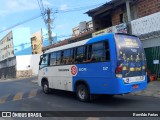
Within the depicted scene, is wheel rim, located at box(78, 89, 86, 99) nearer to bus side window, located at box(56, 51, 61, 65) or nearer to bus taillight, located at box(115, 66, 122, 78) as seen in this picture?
bus taillight, located at box(115, 66, 122, 78)

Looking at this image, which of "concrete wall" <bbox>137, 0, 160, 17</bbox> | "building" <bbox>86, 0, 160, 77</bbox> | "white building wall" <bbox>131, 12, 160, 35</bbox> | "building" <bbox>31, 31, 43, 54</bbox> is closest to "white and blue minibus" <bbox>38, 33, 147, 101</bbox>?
"white building wall" <bbox>131, 12, 160, 35</bbox>

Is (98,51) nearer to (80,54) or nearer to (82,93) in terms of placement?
(80,54)

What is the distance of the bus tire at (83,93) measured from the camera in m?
11.9

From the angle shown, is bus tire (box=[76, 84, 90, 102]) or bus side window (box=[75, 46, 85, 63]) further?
bus side window (box=[75, 46, 85, 63])

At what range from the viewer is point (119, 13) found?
2373 cm

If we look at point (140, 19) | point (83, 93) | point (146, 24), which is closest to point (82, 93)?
point (83, 93)

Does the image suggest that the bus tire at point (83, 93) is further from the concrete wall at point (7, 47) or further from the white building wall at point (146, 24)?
the concrete wall at point (7, 47)

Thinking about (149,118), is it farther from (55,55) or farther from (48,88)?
(48,88)

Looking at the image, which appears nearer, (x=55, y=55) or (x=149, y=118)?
(x=149, y=118)

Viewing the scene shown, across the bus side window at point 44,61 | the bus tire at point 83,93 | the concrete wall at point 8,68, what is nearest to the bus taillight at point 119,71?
the bus tire at point 83,93

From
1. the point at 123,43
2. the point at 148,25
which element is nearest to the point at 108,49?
the point at 123,43

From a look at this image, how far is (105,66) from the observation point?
423 inches

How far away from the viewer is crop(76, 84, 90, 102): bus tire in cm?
1193

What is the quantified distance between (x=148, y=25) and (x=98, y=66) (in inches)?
352
